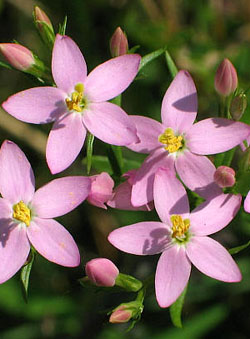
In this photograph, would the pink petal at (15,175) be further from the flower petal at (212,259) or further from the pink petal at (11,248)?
the flower petal at (212,259)

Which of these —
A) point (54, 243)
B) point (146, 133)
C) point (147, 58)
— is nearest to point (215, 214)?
point (146, 133)

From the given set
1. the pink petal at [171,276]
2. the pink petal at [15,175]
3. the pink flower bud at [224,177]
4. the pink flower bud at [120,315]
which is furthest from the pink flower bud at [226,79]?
the pink flower bud at [120,315]

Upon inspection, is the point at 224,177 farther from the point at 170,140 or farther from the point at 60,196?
the point at 60,196

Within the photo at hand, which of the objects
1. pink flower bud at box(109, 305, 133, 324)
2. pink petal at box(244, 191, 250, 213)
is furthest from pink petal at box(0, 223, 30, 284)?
pink petal at box(244, 191, 250, 213)

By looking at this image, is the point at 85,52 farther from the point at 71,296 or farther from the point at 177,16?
the point at 71,296

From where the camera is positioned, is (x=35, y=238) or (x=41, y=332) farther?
(x=41, y=332)

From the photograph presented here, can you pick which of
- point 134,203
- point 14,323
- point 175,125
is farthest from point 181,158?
point 14,323
